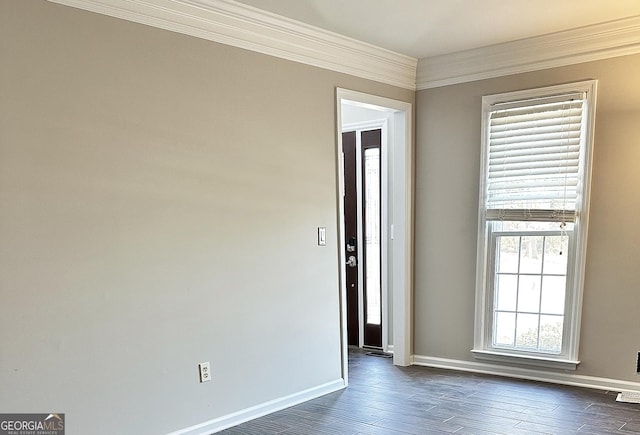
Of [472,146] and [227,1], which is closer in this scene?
[227,1]

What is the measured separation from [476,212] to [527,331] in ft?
3.34

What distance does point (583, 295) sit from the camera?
3.41 m

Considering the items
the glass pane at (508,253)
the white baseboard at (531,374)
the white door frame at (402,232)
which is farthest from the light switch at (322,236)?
the white baseboard at (531,374)

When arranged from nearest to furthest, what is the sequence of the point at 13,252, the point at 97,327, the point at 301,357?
the point at 13,252 < the point at 97,327 < the point at 301,357

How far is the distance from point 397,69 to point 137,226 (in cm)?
250

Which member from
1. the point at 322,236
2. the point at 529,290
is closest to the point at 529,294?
the point at 529,290

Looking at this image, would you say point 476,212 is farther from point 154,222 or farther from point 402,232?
point 154,222

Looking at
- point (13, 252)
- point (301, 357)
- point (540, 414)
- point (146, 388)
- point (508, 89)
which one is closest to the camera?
point (13, 252)

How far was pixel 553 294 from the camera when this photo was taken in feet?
11.6

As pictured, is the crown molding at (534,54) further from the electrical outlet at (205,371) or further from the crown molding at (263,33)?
the electrical outlet at (205,371)

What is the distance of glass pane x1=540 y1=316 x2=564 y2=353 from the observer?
3.53 m

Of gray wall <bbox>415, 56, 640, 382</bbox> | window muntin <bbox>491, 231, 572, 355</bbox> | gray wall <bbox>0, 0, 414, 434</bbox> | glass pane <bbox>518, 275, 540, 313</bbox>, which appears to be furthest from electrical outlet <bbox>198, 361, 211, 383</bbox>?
glass pane <bbox>518, 275, 540, 313</bbox>

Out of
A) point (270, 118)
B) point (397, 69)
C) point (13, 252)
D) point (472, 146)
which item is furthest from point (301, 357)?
point (397, 69)

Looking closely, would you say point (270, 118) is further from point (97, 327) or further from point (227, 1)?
point (97, 327)
